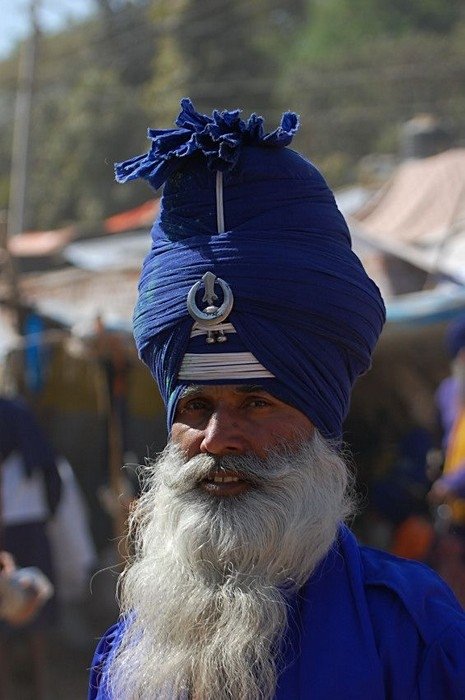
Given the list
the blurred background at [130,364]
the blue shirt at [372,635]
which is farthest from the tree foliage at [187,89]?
the blue shirt at [372,635]

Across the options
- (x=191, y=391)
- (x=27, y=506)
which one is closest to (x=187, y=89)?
(x=27, y=506)

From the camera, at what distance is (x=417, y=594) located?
7.38 feet

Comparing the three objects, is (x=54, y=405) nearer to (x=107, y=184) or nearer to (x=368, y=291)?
(x=368, y=291)

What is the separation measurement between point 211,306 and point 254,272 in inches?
4.1

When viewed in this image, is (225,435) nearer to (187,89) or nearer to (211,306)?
(211,306)

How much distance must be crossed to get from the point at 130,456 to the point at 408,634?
5096mm

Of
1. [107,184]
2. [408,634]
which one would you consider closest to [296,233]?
[408,634]

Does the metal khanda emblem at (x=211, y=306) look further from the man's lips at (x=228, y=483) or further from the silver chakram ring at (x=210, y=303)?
the man's lips at (x=228, y=483)

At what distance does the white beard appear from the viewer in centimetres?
229

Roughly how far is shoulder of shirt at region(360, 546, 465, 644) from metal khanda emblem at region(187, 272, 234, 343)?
0.52 m

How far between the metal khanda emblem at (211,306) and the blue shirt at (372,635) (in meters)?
0.49

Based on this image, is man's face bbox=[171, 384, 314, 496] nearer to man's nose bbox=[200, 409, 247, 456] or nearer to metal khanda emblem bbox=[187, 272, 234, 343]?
man's nose bbox=[200, 409, 247, 456]

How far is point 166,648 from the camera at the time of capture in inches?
93.8

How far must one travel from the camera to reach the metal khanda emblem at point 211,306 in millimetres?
2355
